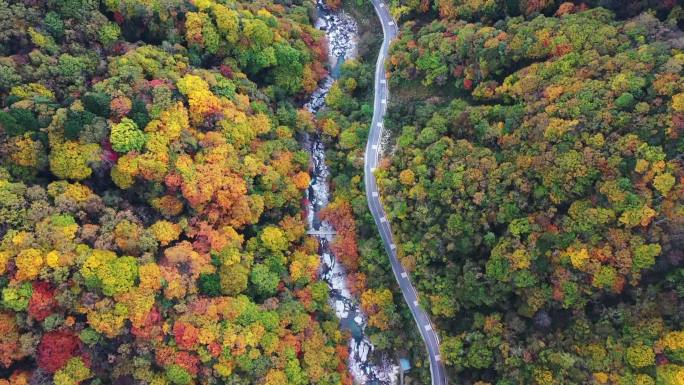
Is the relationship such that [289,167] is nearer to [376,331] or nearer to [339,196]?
[339,196]

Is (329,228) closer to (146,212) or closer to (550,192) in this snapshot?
(146,212)

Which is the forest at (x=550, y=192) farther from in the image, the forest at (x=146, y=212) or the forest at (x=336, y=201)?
the forest at (x=146, y=212)

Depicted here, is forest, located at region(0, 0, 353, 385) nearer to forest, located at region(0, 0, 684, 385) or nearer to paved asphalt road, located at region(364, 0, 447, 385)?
forest, located at region(0, 0, 684, 385)

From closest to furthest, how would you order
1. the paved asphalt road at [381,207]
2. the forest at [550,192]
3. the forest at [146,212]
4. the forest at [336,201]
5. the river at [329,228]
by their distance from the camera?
the forest at [550,192], the forest at [336,201], the forest at [146,212], the paved asphalt road at [381,207], the river at [329,228]

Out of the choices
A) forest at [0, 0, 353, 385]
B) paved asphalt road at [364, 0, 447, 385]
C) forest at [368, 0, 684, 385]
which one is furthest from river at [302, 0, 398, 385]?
forest at [368, 0, 684, 385]

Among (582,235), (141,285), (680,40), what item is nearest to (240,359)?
(141,285)

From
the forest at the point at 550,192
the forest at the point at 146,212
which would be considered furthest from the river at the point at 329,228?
the forest at the point at 550,192
